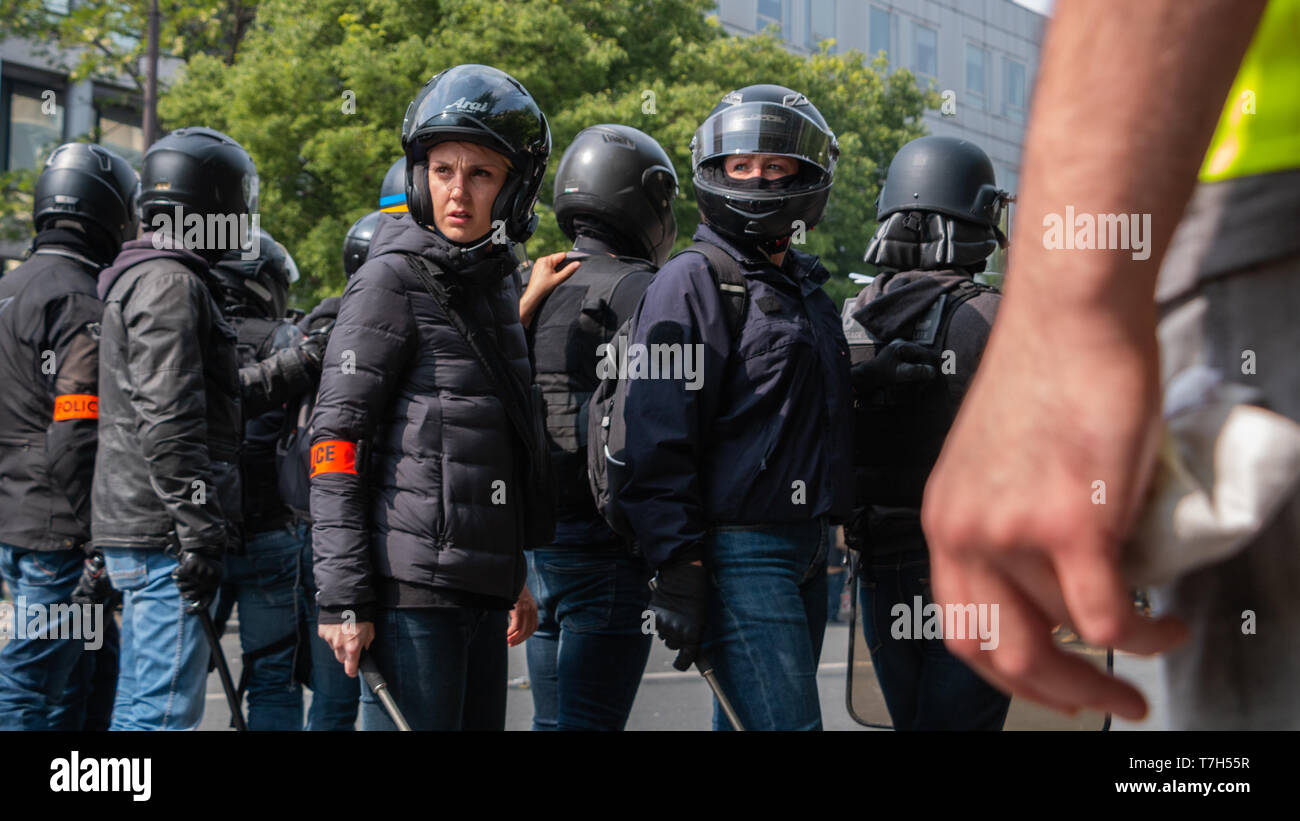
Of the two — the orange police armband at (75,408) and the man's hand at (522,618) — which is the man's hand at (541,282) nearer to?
the man's hand at (522,618)

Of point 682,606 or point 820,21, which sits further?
point 820,21

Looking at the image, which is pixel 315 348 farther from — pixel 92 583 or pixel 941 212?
pixel 941 212

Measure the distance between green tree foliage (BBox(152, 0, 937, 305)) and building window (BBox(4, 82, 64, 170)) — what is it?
5368 mm

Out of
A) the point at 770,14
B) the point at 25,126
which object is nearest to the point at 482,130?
the point at 25,126

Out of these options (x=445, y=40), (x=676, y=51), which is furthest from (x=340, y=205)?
(x=676, y=51)

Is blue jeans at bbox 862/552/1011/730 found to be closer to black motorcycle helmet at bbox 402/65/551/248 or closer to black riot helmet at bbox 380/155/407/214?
black motorcycle helmet at bbox 402/65/551/248

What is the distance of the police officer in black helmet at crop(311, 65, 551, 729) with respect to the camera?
317 centimetres

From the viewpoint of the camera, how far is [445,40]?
15688mm

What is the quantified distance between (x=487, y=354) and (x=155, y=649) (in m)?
1.53

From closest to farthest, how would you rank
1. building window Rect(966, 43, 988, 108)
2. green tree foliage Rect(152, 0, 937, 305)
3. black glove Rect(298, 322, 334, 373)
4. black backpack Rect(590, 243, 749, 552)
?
black backpack Rect(590, 243, 749, 552) → black glove Rect(298, 322, 334, 373) → green tree foliage Rect(152, 0, 937, 305) → building window Rect(966, 43, 988, 108)

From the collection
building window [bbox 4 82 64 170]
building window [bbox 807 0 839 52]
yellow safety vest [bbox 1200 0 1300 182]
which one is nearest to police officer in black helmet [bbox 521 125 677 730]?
yellow safety vest [bbox 1200 0 1300 182]

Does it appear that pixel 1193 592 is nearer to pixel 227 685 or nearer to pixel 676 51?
pixel 227 685

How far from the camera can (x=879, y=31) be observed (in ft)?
126
